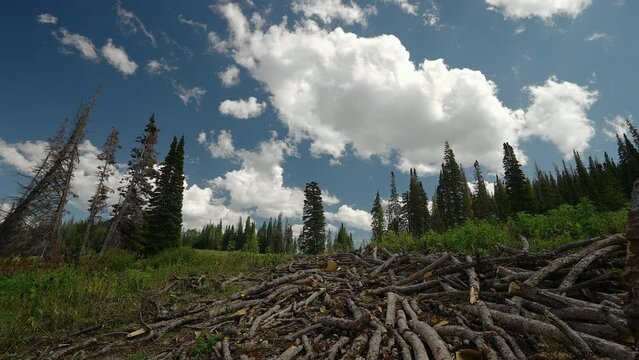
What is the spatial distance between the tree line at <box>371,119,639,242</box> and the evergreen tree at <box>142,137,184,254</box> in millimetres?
28807

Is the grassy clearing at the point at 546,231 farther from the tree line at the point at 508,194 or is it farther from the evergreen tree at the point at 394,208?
the evergreen tree at the point at 394,208

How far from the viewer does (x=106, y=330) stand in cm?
742

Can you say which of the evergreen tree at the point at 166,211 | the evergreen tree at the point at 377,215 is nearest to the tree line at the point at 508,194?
the evergreen tree at the point at 377,215

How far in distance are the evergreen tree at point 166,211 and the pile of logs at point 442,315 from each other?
31.8 m

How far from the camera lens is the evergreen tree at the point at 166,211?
3622 cm

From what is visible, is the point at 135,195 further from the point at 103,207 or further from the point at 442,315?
the point at 442,315

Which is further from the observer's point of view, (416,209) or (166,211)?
(416,209)

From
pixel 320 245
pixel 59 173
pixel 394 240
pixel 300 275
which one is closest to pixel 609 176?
pixel 320 245

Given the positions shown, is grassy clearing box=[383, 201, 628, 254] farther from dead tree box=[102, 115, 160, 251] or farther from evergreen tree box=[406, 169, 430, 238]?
evergreen tree box=[406, 169, 430, 238]

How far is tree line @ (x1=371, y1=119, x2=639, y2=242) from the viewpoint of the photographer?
50031 mm

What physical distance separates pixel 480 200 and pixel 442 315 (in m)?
75.4

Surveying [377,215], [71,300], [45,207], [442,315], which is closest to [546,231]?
[442,315]

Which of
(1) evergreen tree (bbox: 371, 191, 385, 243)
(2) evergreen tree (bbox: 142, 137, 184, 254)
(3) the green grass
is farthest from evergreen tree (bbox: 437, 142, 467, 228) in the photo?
(3) the green grass

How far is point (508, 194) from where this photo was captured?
5181cm
